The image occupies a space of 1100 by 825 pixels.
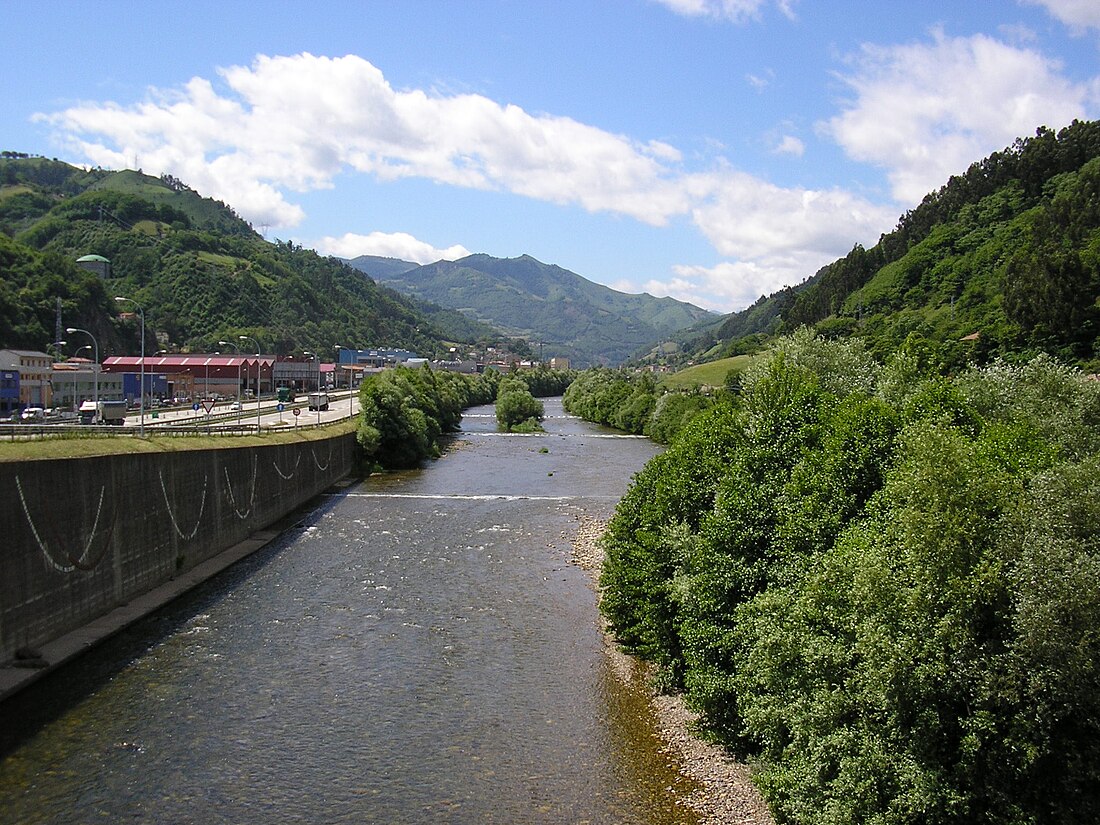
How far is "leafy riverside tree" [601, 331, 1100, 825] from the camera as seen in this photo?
38.8ft

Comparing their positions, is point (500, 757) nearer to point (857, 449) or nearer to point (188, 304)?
point (857, 449)

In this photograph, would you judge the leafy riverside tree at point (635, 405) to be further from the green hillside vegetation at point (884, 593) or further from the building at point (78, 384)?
the building at point (78, 384)

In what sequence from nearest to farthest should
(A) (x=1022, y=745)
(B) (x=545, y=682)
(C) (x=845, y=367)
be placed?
(A) (x=1022, y=745) < (B) (x=545, y=682) < (C) (x=845, y=367)

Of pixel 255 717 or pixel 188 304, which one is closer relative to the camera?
pixel 255 717

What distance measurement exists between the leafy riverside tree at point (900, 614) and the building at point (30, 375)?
218ft

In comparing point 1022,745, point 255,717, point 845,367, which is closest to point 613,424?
point 845,367

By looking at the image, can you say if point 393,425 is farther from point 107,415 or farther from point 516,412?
point 516,412

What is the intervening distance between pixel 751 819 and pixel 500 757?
5.94 metres

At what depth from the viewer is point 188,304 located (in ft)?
519

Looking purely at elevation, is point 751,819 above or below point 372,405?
below

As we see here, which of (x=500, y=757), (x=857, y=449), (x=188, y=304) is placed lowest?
(x=500, y=757)

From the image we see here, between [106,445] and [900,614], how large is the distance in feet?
88.6

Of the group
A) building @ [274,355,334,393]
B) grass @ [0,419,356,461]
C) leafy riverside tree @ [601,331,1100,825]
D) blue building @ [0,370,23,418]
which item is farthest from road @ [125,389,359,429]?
leafy riverside tree @ [601,331,1100,825]

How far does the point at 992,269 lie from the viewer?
12156cm
